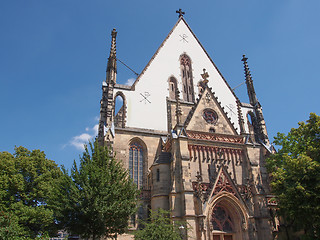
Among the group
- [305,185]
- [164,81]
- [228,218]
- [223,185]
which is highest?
[164,81]

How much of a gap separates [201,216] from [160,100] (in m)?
13.0

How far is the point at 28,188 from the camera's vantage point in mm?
23234

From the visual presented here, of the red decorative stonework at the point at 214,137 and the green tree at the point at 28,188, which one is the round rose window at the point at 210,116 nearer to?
the red decorative stonework at the point at 214,137

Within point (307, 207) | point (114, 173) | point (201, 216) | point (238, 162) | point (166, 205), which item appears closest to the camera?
point (307, 207)

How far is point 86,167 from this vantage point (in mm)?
16703

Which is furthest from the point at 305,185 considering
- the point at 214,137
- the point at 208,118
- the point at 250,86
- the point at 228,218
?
the point at 250,86

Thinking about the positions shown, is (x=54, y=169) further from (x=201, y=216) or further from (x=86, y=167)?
(x=201, y=216)

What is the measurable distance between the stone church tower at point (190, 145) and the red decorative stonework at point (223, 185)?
8cm

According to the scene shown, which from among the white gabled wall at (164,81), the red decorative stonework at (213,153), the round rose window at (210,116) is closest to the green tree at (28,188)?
the white gabled wall at (164,81)

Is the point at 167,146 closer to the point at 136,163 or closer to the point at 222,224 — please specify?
the point at 136,163

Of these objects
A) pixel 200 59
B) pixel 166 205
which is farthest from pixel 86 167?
pixel 200 59

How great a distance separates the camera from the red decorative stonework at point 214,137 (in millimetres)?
24297

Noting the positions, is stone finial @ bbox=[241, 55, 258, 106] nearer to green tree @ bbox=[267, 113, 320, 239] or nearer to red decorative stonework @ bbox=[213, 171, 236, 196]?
green tree @ bbox=[267, 113, 320, 239]

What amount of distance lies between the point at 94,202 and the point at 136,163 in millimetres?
9489
